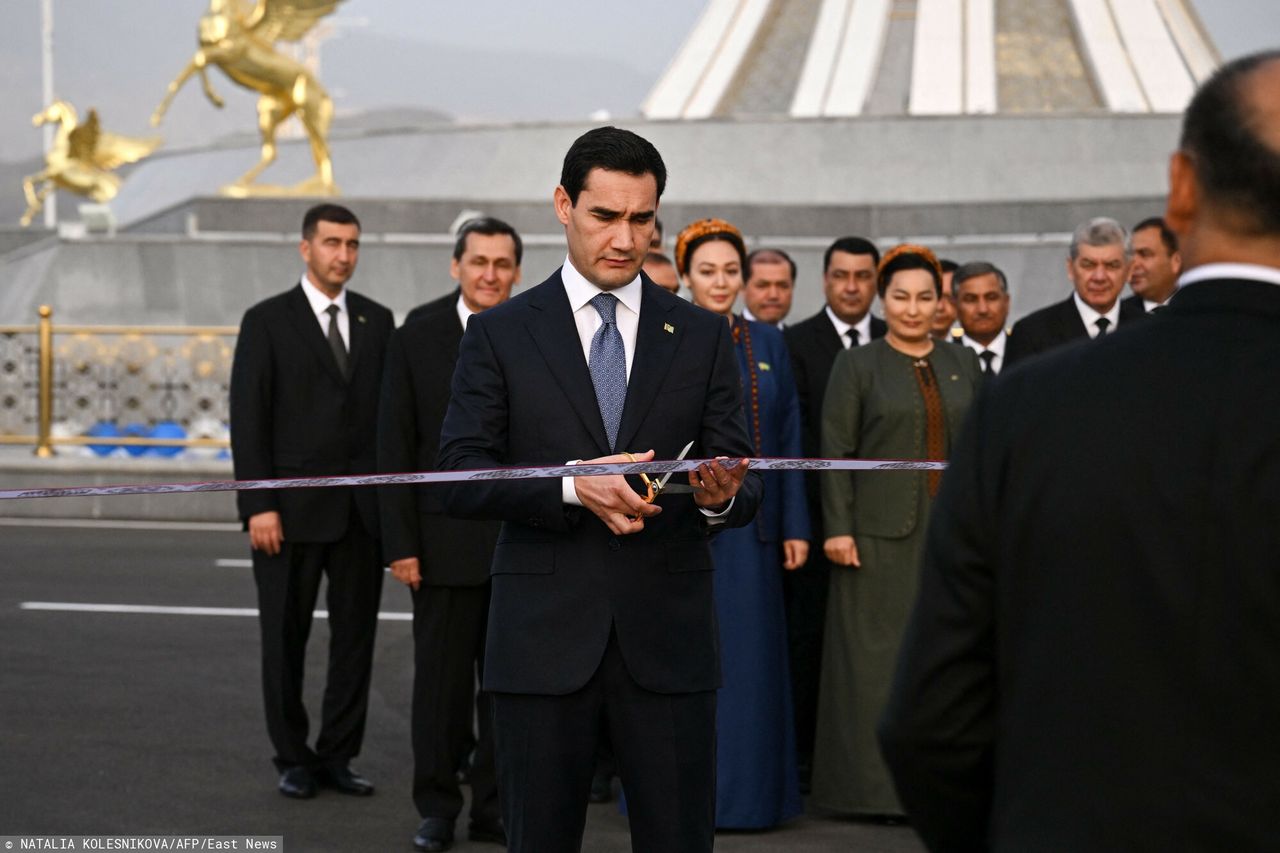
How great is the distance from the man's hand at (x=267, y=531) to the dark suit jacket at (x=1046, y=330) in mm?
2588

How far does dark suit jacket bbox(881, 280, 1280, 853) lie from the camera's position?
172 cm

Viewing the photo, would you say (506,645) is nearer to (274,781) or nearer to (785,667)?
(785,667)

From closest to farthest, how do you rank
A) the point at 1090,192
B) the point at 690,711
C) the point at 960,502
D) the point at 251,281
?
the point at 960,502 < the point at 690,711 < the point at 251,281 < the point at 1090,192

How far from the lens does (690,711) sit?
127 inches

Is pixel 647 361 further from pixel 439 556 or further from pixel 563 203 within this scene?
pixel 439 556

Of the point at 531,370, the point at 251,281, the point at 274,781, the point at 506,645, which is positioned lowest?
the point at 274,781

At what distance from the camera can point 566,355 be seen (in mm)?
3297

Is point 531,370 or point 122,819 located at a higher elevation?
point 531,370

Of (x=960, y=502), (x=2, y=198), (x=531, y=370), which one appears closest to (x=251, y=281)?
(x=531, y=370)

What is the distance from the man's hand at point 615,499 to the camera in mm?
3023

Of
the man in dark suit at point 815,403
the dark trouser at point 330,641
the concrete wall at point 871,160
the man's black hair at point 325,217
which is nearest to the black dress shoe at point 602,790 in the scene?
the man in dark suit at point 815,403

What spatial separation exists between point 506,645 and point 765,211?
15086mm

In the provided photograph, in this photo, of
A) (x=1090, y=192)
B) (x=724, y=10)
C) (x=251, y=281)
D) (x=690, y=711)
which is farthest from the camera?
(x=724, y=10)

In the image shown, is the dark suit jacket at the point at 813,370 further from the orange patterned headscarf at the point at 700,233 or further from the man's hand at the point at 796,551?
the orange patterned headscarf at the point at 700,233
